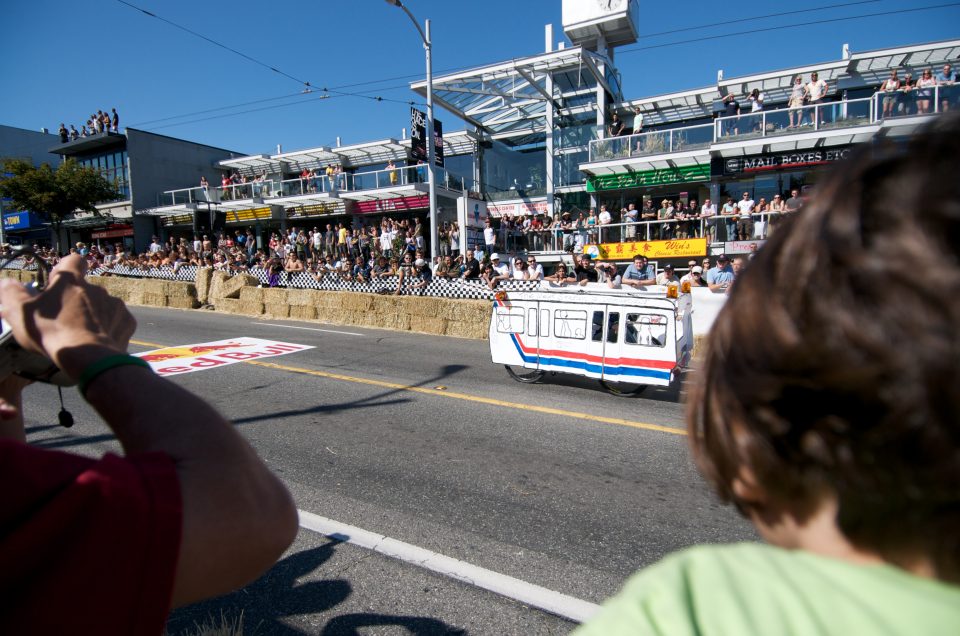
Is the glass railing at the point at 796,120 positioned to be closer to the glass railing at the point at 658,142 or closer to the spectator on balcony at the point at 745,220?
the glass railing at the point at 658,142

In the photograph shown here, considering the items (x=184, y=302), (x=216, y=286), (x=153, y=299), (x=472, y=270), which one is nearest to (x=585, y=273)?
(x=472, y=270)

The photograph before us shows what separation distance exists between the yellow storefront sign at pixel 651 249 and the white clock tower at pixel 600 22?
10.2 metres

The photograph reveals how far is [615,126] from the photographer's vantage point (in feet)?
70.3

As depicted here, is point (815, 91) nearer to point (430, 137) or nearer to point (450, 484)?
point (430, 137)

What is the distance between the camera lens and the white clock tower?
21.8m

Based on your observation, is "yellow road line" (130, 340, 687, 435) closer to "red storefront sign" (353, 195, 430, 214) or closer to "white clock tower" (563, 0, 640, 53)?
"red storefront sign" (353, 195, 430, 214)

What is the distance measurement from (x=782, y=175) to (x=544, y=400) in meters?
17.7

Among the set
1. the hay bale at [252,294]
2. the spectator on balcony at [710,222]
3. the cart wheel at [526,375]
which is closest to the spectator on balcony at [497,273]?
the cart wheel at [526,375]

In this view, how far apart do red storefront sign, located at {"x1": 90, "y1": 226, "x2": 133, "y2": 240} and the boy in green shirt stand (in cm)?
4510

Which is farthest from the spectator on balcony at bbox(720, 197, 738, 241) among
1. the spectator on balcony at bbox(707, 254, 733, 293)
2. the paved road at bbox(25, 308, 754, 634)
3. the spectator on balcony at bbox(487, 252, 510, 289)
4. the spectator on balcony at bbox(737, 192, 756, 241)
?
the paved road at bbox(25, 308, 754, 634)

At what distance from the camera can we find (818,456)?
0.60 meters

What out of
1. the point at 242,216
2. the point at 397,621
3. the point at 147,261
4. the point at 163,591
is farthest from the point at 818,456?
the point at 242,216

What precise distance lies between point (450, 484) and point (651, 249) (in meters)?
16.4

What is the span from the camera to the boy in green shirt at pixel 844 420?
1.67 feet
